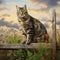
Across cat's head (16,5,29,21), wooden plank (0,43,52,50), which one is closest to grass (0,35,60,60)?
wooden plank (0,43,52,50)

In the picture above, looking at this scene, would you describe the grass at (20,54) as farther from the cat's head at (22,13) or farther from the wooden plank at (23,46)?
the cat's head at (22,13)

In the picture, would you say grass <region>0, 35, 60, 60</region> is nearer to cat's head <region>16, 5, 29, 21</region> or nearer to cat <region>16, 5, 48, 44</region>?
cat <region>16, 5, 48, 44</region>

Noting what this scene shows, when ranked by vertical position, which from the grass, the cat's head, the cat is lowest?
the grass

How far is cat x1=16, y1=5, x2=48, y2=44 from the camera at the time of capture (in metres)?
5.42

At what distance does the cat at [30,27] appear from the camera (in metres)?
5.42

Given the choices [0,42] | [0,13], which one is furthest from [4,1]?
[0,42]

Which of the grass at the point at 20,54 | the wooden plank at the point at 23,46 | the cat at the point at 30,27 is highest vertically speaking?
the cat at the point at 30,27

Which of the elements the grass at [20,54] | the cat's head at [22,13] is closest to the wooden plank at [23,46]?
the grass at [20,54]


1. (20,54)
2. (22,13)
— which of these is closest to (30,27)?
(22,13)

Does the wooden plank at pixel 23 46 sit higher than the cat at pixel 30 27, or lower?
lower

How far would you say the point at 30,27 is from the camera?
544cm

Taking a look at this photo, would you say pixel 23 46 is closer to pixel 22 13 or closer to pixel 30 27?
pixel 30 27

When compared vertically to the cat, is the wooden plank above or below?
below

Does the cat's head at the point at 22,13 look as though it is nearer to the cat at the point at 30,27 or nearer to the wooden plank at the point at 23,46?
the cat at the point at 30,27
